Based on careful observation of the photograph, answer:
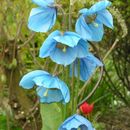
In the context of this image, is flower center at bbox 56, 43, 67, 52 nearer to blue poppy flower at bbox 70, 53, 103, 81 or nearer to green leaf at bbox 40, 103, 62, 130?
blue poppy flower at bbox 70, 53, 103, 81

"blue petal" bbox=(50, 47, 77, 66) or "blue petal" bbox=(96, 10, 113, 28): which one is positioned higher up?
"blue petal" bbox=(96, 10, 113, 28)

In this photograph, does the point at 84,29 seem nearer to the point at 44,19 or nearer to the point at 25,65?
the point at 44,19

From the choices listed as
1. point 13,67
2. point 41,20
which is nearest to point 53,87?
point 41,20

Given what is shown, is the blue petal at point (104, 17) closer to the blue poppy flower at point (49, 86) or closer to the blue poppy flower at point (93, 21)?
the blue poppy flower at point (93, 21)

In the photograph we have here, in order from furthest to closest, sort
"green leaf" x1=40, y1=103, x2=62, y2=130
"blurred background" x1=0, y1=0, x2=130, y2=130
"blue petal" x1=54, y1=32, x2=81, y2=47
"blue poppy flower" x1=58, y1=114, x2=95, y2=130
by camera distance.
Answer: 1. "blurred background" x1=0, y1=0, x2=130, y2=130
2. "green leaf" x1=40, y1=103, x2=62, y2=130
3. "blue poppy flower" x1=58, y1=114, x2=95, y2=130
4. "blue petal" x1=54, y1=32, x2=81, y2=47

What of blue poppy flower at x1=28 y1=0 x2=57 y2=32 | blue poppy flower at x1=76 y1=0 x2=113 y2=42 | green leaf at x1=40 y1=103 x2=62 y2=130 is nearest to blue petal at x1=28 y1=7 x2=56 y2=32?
blue poppy flower at x1=28 y1=0 x2=57 y2=32

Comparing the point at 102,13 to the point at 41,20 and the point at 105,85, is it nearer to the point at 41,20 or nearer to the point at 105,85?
the point at 41,20
